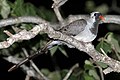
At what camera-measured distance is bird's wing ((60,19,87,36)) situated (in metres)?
3.85

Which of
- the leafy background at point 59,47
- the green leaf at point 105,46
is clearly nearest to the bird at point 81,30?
the leafy background at point 59,47

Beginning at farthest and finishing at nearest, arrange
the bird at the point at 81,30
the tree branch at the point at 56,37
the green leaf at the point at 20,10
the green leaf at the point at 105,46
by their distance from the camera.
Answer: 1. the green leaf at the point at 20,10
2. the bird at the point at 81,30
3. the green leaf at the point at 105,46
4. the tree branch at the point at 56,37

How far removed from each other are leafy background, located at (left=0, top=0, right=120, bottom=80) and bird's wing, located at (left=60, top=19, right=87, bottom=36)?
0.21m

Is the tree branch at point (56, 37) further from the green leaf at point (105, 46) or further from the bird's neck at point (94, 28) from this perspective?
the bird's neck at point (94, 28)

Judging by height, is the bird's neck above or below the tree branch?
below

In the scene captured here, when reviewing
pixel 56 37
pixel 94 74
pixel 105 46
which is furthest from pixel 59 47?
pixel 56 37

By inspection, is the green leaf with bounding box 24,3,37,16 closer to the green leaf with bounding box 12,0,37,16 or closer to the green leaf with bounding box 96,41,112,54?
the green leaf with bounding box 12,0,37,16

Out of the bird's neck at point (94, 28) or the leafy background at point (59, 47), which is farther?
the bird's neck at point (94, 28)

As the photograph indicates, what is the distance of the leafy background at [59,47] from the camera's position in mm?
3865

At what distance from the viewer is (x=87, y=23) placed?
412 cm

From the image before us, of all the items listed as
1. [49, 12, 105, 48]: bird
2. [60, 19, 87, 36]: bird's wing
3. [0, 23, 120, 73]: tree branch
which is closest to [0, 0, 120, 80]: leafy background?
[49, 12, 105, 48]: bird

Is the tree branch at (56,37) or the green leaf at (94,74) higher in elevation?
the tree branch at (56,37)

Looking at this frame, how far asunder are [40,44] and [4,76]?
4.48 feet

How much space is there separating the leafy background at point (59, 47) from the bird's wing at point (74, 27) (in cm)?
21
